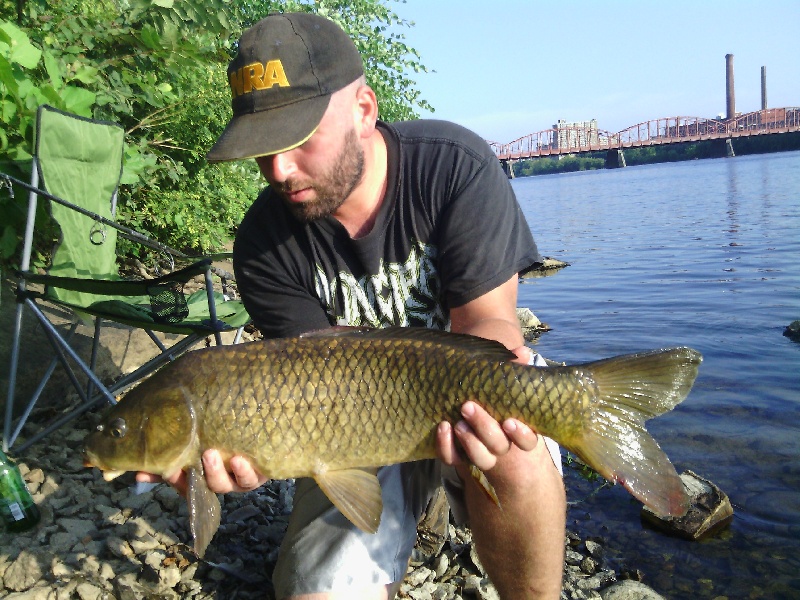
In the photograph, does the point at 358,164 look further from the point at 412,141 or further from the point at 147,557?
the point at 147,557

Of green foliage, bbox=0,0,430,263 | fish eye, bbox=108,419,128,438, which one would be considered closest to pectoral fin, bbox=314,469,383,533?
fish eye, bbox=108,419,128,438

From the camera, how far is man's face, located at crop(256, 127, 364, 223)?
240cm

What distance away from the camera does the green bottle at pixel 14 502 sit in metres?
2.67

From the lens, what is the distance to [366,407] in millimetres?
1965

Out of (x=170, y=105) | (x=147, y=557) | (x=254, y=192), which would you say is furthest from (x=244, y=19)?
(x=147, y=557)

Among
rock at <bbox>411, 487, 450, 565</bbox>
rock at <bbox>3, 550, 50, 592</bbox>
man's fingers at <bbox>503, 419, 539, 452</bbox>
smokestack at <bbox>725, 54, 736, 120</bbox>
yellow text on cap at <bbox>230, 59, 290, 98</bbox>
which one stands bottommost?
rock at <bbox>411, 487, 450, 565</bbox>

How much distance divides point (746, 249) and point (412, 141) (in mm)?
11617

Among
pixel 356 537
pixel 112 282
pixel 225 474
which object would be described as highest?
pixel 112 282

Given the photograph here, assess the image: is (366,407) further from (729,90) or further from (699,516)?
(729,90)

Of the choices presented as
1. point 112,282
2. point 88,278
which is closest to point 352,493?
point 112,282

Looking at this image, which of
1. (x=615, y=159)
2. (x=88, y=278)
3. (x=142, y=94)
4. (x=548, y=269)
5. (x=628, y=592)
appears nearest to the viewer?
(x=628, y=592)

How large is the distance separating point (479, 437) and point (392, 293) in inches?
30.9

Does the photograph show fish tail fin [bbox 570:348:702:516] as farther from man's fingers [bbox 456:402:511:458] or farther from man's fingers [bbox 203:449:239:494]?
man's fingers [bbox 203:449:239:494]

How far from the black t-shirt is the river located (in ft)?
5.69
